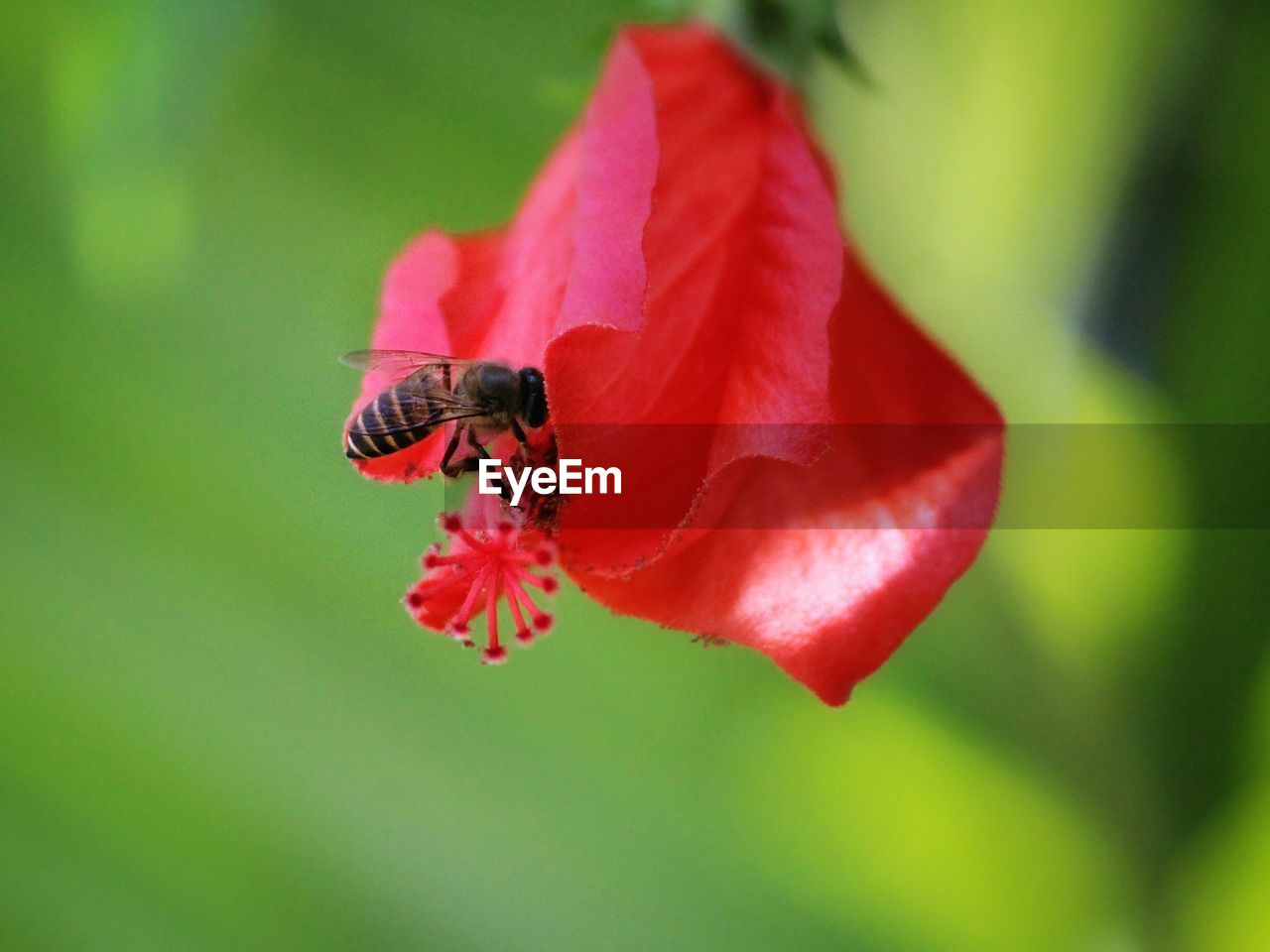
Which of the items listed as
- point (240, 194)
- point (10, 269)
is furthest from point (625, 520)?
point (10, 269)

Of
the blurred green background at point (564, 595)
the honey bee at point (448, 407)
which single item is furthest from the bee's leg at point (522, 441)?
the blurred green background at point (564, 595)

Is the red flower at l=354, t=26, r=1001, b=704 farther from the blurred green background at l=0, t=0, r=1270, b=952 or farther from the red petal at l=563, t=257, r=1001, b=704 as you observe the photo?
the blurred green background at l=0, t=0, r=1270, b=952

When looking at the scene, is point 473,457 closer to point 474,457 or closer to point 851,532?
point 474,457

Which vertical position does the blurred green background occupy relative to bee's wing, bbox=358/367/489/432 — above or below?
above

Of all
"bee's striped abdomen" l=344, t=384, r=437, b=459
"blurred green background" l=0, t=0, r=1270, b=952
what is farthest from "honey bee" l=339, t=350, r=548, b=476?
"blurred green background" l=0, t=0, r=1270, b=952

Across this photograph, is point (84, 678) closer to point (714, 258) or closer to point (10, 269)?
point (10, 269)

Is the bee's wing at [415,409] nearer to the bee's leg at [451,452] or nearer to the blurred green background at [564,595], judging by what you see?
the bee's leg at [451,452]
